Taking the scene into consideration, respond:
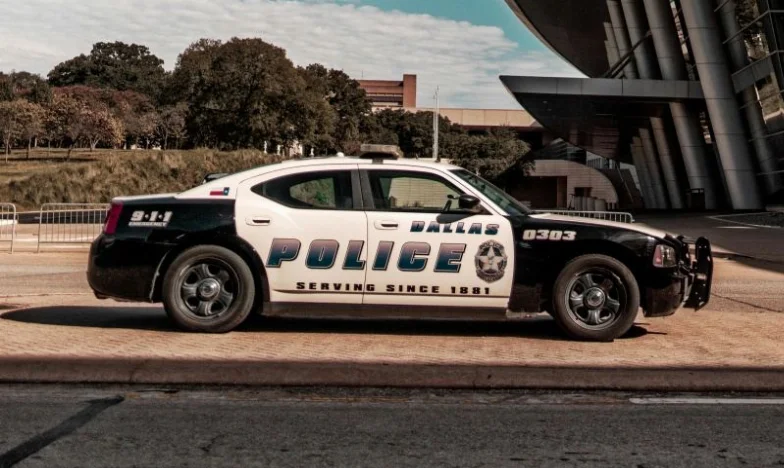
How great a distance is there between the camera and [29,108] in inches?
2753

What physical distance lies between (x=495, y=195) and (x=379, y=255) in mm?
1202

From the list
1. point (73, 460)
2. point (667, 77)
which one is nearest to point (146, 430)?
point (73, 460)

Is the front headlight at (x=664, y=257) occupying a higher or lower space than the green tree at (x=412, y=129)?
lower

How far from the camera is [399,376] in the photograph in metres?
6.12

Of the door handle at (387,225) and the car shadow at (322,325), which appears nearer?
the door handle at (387,225)

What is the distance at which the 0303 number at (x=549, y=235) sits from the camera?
7.61m

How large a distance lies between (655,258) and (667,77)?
3816 cm

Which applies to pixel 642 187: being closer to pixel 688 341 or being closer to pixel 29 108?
pixel 29 108

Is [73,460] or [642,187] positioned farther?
[642,187]

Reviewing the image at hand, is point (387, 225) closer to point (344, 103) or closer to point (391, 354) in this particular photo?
point (391, 354)

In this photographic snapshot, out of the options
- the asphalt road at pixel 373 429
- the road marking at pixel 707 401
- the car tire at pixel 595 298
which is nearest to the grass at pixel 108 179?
the car tire at pixel 595 298

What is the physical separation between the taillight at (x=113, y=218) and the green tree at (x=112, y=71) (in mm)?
125922

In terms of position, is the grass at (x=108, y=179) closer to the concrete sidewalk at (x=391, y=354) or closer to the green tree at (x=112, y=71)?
the concrete sidewalk at (x=391, y=354)

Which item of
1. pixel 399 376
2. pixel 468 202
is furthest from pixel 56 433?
pixel 468 202
